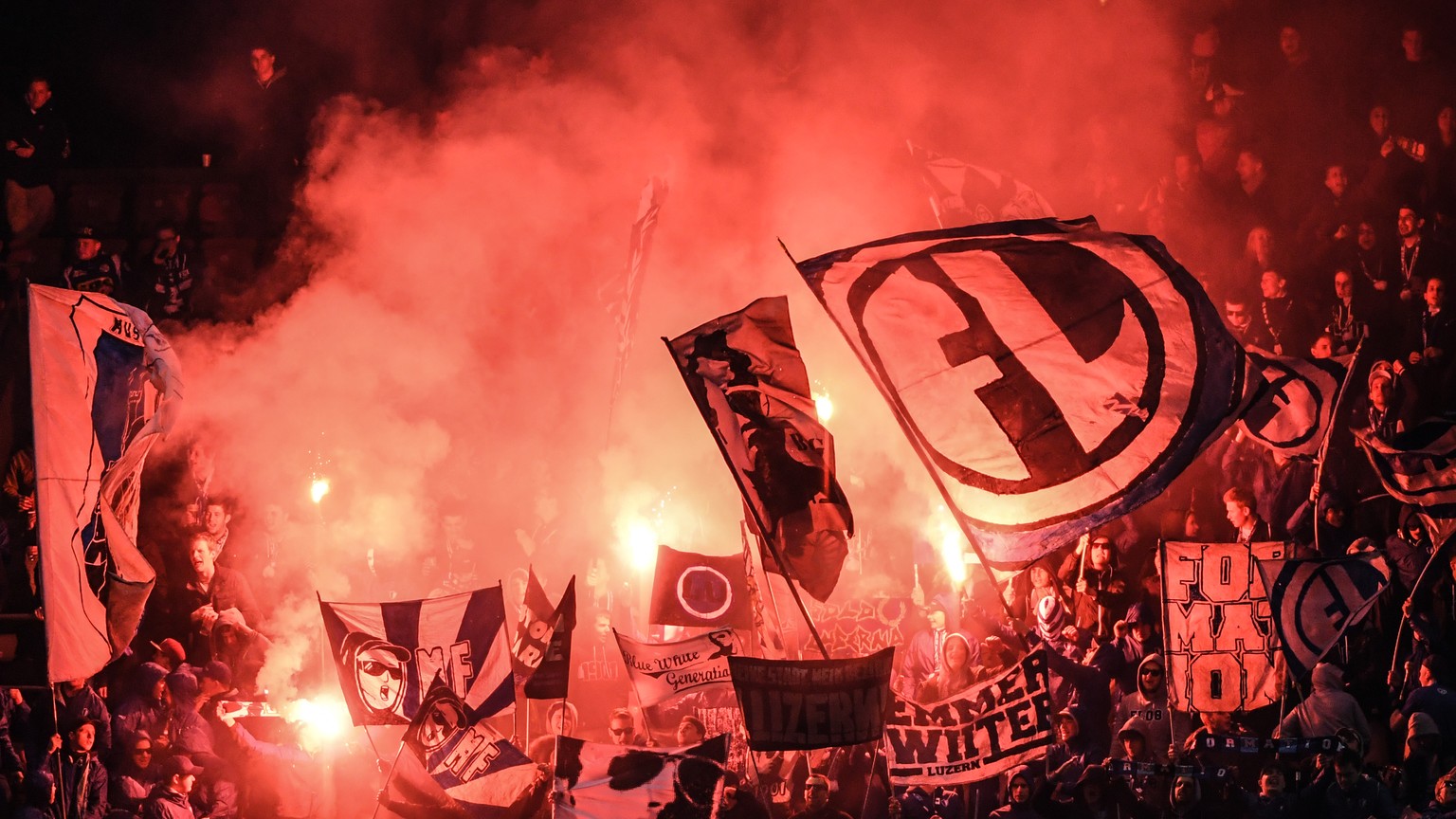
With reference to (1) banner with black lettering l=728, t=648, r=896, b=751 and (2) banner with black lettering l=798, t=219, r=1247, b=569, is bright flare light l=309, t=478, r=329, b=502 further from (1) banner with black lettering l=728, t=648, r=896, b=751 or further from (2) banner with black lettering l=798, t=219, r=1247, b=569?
(2) banner with black lettering l=798, t=219, r=1247, b=569

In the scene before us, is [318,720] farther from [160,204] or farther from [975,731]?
[160,204]

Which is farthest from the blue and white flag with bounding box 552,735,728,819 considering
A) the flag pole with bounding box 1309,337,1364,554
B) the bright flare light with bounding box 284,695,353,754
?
the flag pole with bounding box 1309,337,1364,554

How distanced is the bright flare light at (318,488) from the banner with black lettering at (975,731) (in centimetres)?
839

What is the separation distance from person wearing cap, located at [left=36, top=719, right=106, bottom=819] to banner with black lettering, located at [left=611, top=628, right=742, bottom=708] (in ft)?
9.96

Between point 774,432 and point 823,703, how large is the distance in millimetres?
1293

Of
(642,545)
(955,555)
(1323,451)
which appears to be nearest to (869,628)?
(955,555)

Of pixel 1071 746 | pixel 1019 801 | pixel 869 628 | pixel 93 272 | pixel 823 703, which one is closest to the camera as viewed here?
pixel 823 703

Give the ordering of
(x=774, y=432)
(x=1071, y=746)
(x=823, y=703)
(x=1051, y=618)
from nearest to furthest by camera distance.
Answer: (x=774, y=432) → (x=823, y=703) → (x=1071, y=746) → (x=1051, y=618)

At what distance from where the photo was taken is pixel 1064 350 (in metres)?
4.45

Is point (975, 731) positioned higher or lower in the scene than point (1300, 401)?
lower

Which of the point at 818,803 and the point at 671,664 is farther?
the point at 671,664

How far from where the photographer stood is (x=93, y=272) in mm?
11109

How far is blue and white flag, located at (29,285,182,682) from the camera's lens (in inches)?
209

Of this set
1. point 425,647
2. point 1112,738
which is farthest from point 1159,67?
point 425,647
